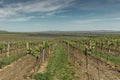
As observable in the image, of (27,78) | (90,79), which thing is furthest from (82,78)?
(27,78)

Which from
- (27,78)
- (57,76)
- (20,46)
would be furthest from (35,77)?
(20,46)

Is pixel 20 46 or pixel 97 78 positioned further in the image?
pixel 20 46

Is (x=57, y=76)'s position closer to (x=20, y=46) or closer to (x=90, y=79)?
(x=90, y=79)

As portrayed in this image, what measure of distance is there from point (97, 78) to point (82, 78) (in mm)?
1509

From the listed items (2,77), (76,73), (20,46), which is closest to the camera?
(2,77)

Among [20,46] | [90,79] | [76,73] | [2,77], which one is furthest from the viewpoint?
[20,46]

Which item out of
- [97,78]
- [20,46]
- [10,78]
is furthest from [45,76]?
[20,46]

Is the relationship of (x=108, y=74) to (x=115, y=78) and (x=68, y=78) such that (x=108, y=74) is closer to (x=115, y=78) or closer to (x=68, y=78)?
(x=115, y=78)

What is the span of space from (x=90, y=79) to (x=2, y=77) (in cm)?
922

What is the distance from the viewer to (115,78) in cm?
1878

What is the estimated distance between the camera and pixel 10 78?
764 inches

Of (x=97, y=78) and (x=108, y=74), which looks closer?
(x=97, y=78)

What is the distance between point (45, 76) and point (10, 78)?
3.67 meters

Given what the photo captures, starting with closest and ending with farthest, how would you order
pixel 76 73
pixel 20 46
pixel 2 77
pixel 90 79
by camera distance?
1. pixel 90 79
2. pixel 2 77
3. pixel 76 73
4. pixel 20 46
